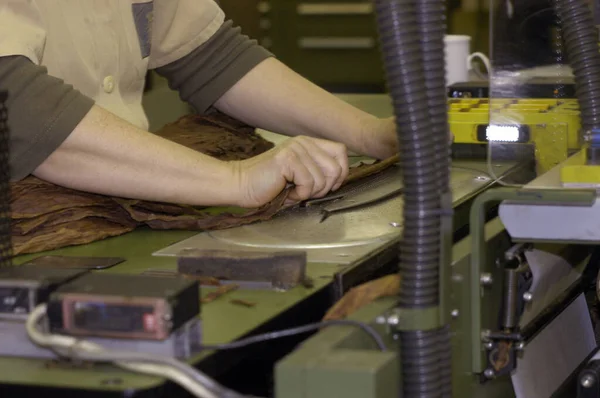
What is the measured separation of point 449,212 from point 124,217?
0.50 m

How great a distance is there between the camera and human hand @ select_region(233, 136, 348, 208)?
3.92 ft

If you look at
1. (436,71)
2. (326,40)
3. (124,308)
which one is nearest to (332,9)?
(326,40)

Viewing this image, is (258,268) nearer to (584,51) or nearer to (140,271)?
(140,271)

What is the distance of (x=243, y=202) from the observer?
1.20 metres

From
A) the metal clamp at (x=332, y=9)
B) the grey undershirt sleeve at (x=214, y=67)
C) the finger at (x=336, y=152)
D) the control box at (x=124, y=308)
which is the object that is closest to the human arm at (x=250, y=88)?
the grey undershirt sleeve at (x=214, y=67)

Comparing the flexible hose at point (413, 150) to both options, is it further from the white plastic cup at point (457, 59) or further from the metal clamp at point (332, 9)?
the metal clamp at point (332, 9)

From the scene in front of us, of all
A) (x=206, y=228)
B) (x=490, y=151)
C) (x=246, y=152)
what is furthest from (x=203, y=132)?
(x=490, y=151)

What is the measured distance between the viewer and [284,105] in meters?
1.56

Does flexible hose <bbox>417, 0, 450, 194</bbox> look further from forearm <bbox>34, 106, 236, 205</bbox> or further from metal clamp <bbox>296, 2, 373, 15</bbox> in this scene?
metal clamp <bbox>296, 2, 373, 15</bbox>

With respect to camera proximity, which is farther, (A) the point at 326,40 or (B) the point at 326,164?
(A) the point at 326,40

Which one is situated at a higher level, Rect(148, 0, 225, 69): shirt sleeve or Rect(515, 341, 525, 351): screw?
Rect(148, 0, 225, 69): shirt sleeve

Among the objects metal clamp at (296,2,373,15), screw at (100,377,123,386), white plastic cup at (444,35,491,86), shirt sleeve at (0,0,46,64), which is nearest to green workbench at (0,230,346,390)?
screw at (100,377,123,386)

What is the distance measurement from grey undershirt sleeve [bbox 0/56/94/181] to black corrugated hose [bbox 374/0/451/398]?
468mm

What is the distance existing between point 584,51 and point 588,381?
42cm
